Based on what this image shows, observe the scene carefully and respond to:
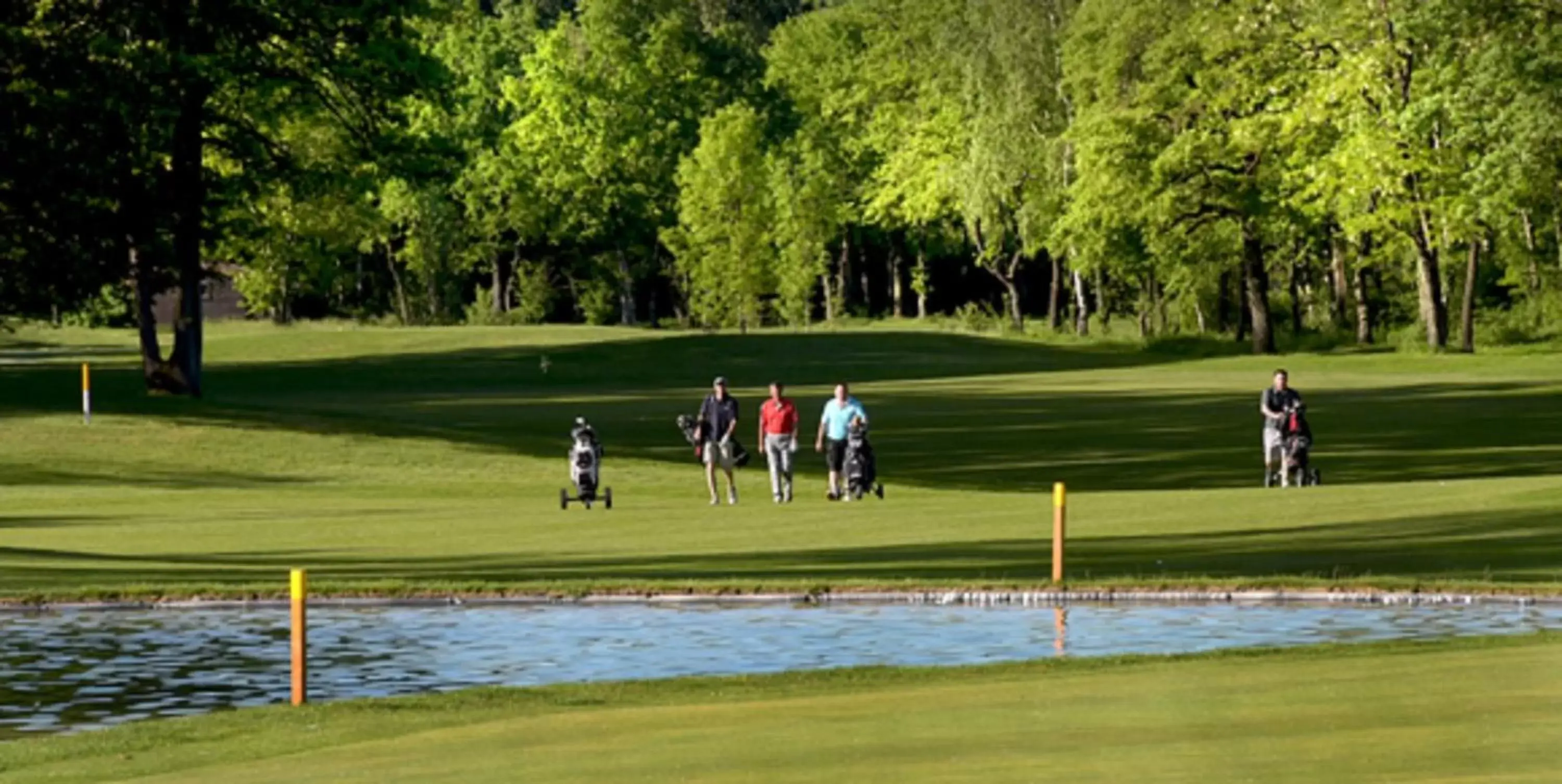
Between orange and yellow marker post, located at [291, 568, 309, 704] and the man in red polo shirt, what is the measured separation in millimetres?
21900

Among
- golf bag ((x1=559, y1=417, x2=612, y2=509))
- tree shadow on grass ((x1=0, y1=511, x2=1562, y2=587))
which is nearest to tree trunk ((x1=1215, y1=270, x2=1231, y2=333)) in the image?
golf bag ((x1=559, y1=417, x2=612, y2=509))

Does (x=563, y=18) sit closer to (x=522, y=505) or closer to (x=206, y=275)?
(x=206, y=275)

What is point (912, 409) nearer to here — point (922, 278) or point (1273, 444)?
point (1273, 444)

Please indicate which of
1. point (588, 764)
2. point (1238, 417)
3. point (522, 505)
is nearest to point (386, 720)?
point (588, 764)

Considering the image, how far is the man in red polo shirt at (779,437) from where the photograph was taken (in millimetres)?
40031

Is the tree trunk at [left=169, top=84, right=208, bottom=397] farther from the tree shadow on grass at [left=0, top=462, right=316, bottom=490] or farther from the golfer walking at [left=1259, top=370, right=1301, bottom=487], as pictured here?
the golfer walking at [left=1259, top=370, right=1301, bottom=487]

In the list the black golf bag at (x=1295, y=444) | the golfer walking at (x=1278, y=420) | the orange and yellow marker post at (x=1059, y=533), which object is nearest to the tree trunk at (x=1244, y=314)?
the golfer walking at (x=1278, y=420)

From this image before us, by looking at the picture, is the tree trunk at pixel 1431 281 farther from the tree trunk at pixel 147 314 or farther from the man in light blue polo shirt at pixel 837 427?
the man in light blue polo shirt at pixel 837 427

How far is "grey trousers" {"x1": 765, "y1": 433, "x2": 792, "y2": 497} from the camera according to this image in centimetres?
4028

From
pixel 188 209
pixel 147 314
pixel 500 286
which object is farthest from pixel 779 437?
pixel 500 286

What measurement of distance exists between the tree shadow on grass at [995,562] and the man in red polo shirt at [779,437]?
28.6ft

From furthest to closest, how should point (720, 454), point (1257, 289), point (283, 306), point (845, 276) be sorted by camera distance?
point (845, 276) < point (283, 306) < point (1257, 289) < point (720, 454)

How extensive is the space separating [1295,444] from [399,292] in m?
94.3

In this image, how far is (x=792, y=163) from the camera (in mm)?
133625
